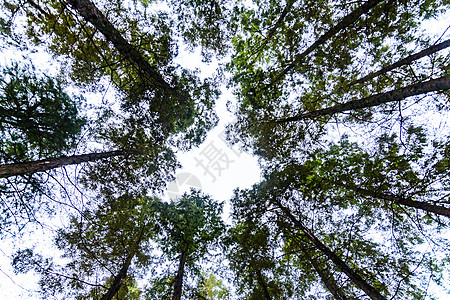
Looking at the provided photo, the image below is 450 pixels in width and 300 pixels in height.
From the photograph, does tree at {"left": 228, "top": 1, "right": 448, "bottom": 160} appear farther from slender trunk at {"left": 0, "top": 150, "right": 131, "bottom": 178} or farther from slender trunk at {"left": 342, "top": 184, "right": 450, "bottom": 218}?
slender trunk at {"left": 0, "top": 150, "right": 131, "bottom": 178}

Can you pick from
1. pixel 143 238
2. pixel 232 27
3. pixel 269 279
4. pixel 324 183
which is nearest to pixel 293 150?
pixel 324 183

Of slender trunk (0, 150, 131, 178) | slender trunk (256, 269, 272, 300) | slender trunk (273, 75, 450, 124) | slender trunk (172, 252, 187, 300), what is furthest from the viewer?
slender trunk (256, 269, 272, 300)

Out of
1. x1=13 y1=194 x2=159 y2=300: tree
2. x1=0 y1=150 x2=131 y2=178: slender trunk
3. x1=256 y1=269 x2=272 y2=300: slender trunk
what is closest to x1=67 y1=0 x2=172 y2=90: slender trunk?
x1=0 y1=150 x2=131 y2=178: slender trunk

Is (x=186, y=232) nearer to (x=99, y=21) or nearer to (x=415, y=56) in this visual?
(x=99, y=21)

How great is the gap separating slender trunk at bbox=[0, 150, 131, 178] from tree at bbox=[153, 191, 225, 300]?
332 centimetres

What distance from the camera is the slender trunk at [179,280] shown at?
5646mm

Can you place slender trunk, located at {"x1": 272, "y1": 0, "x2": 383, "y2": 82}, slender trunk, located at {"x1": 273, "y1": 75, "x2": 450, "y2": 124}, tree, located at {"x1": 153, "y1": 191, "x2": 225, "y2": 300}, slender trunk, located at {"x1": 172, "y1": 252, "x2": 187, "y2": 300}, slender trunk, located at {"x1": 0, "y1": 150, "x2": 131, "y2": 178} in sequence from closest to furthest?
slender trunk, located at {"x1": 273, "y1": 75, "x2": 450, "y2": 124}
slender trunk, located at {"x1": 0, "y1": 150, "x2": 131, "y2": 178}
slender trunk, located at {"x1": 272, "y1": 0, "x2": 383, "y2": 82}
slender trunk, located at {"x1": 172, "y1": 252, "x2": 187, "y2": 300}
tree, located at {"x1": 153, "y1": 191, "x2": 225, "y2": 300}

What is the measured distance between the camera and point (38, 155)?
16.1 feet

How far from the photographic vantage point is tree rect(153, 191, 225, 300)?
710 cm

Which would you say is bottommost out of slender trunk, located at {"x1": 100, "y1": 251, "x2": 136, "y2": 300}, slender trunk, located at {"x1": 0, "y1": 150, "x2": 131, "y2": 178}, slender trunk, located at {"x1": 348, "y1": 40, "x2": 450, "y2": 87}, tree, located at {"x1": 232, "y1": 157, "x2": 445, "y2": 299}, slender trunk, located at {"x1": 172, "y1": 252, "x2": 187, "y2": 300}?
slender trunk, located at {"x1": 100, "y1": 251, "x2": 136, "y2": 300}

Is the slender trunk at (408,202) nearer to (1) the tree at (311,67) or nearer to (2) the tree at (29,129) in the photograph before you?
(1) the tree at (311,67)

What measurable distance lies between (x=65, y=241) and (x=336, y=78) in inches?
451

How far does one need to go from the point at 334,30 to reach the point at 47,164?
8967 millimetres

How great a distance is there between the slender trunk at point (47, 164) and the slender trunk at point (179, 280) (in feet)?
17.4
